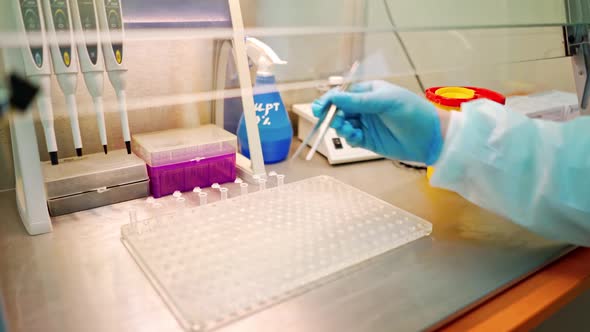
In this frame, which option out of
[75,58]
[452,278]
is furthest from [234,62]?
[452,278]

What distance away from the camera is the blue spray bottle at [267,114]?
1116 millimetres

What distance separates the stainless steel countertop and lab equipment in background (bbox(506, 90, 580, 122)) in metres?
0.45

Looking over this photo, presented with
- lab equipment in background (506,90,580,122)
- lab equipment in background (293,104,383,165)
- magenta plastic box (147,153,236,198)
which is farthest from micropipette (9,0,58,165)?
lab equipment in background (506,90,580,122)

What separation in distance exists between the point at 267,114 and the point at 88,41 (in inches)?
20.4

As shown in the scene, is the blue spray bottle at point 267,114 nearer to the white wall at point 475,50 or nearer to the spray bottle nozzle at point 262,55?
the spray bottle nozzle at point 262,55

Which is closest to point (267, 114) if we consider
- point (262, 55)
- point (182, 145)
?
point (262, 55)

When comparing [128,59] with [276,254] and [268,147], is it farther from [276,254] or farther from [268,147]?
[276,254]

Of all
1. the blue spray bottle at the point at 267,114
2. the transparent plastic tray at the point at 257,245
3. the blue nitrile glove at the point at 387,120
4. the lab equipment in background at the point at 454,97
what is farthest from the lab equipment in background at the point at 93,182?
the lab equipment in background at the point at 454,97

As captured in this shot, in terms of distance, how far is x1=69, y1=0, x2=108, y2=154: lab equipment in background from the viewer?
30.5 inches

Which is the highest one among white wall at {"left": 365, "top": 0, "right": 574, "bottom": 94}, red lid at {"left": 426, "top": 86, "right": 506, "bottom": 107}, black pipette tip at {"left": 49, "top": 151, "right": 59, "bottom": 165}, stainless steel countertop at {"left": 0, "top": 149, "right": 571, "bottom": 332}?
white wall at {"left": 365, "top": 0, "right": 574, "bottom": 94}

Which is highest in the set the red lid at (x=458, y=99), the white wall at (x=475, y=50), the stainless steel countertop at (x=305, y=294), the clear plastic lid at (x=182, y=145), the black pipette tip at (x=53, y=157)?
the white wall at (x=475, y=50)

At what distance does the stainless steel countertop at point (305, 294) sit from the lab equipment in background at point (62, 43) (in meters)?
0.29

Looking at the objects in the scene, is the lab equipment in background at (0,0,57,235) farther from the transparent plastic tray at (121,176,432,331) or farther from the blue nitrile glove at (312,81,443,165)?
the blue nitrile glove at (312,81,443,165)

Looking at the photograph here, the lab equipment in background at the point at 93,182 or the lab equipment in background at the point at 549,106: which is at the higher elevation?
the lab equipment in background at the point at 549,106
